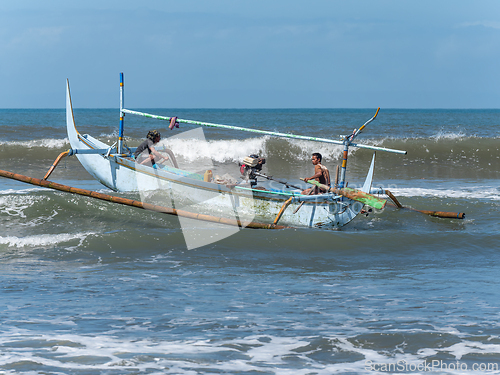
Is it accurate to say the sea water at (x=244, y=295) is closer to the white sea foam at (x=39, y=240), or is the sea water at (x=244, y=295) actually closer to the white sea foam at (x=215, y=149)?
the white sea foam at (x=39, y=240)

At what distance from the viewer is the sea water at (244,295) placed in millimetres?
4215

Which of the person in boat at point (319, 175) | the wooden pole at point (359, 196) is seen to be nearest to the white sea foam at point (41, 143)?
the person in boat at point (319, 175)

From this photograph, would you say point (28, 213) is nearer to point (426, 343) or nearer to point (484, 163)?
point (426, 343)

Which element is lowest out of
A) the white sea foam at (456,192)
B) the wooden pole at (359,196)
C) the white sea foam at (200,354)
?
the white sea foam at (200,354)

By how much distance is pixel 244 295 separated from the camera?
5.86 meters

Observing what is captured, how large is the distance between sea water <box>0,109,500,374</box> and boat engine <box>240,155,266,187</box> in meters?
1.31

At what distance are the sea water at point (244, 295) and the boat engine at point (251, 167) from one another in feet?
4.31

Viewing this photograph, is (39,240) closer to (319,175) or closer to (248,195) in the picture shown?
(248,195)

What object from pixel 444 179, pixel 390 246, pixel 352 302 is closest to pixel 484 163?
pixel 444 179

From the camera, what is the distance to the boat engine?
32.0 feet

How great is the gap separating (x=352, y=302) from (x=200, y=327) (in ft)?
5.89

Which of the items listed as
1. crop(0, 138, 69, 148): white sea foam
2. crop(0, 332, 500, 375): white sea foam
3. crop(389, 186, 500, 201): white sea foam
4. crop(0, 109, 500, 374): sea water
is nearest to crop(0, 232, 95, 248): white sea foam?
crop(0, 109, 500, 374): sea water

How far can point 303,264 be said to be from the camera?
7457mm

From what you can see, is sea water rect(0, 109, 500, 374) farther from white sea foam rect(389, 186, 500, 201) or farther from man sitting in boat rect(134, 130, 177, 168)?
white sea foam rect(389, 186, 500, 201)
